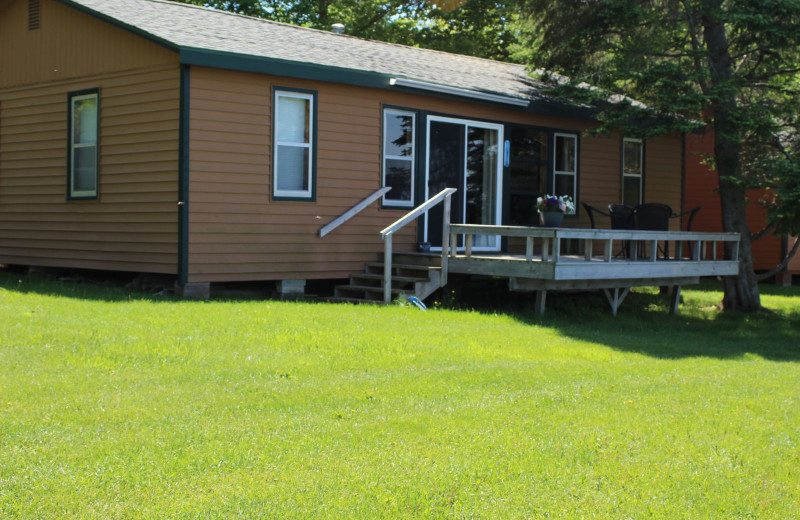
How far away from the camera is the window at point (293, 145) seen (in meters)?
12.2

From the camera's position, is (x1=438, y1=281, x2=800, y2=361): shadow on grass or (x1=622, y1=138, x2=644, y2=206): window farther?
(x1=622, y1=138, x2=644, y2=206): window

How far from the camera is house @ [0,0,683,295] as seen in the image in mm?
11570

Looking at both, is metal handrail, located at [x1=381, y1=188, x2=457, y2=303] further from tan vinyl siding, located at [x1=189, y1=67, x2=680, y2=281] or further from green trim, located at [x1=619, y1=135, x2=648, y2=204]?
green trim, located at [x1=619, y1=135, x2=648, y2=204]

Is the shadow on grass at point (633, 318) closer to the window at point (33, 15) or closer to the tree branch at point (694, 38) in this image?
the tree branch at point (694, 38)

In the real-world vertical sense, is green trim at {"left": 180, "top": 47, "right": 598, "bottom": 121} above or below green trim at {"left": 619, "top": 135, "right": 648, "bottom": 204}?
above

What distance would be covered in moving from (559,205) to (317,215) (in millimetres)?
3485

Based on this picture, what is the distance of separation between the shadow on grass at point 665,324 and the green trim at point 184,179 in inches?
161

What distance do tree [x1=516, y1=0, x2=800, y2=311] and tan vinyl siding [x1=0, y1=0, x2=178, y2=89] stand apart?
6555 millimetres

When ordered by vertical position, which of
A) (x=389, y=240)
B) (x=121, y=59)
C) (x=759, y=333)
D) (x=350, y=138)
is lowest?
(x=759, y=333)

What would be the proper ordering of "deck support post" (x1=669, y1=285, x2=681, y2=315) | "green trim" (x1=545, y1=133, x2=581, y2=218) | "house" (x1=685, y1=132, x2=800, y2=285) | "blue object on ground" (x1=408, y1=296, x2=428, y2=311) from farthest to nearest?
"house" (x1=685, y1=132, x2=800, y2=285)
"green trim" (x1=545, y1=133, x2=581, y2=218)
"deck support post" (x1=669, y1=285, x2=681, y2=315)
"blue object on ground" (x1=408, y1=296, x2=428, y2=311)

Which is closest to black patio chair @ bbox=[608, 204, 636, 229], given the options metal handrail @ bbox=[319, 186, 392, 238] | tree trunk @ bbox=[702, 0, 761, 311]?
tree trunk @ bbox=[702, 0, 761, 311]

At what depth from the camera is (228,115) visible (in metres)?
11.6

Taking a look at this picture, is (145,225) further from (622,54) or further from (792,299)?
(792,299)

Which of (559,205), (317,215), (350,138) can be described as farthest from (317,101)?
(559,205)
